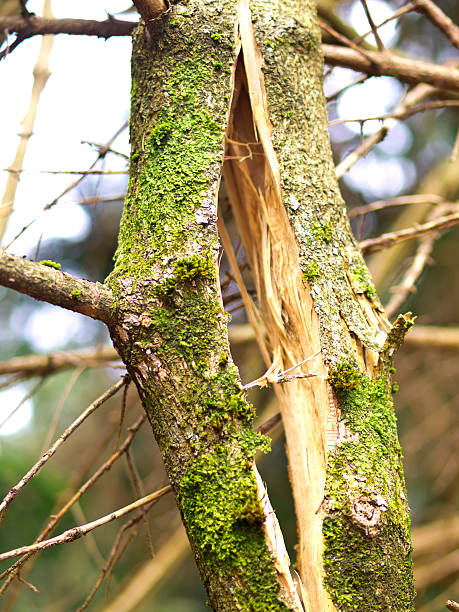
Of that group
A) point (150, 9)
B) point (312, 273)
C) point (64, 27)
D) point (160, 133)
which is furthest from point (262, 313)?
point (64, 27)

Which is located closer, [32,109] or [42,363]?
[32,109]

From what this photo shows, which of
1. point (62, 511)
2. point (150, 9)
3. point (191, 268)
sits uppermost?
point (150, 9)

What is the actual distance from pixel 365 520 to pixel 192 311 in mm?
477

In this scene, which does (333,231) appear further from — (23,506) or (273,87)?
(23,506)

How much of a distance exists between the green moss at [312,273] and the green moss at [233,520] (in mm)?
341

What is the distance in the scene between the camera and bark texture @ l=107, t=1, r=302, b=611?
819 millimetres

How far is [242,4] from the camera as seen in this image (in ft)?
3.71

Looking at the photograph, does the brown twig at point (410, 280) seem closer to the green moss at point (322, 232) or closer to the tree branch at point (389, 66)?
the tree branch at point (389, 66)

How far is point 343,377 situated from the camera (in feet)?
3.10

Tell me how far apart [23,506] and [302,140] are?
8.48 feet

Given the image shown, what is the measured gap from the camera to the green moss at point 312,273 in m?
1.01

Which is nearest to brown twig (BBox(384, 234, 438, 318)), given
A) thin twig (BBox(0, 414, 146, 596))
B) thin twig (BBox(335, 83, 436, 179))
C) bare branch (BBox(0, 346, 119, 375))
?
thin twig (BBox(335, 83, 436, 179))

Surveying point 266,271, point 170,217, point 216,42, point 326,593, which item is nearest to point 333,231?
point 266,271

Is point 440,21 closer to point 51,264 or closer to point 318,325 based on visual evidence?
point 318,325
